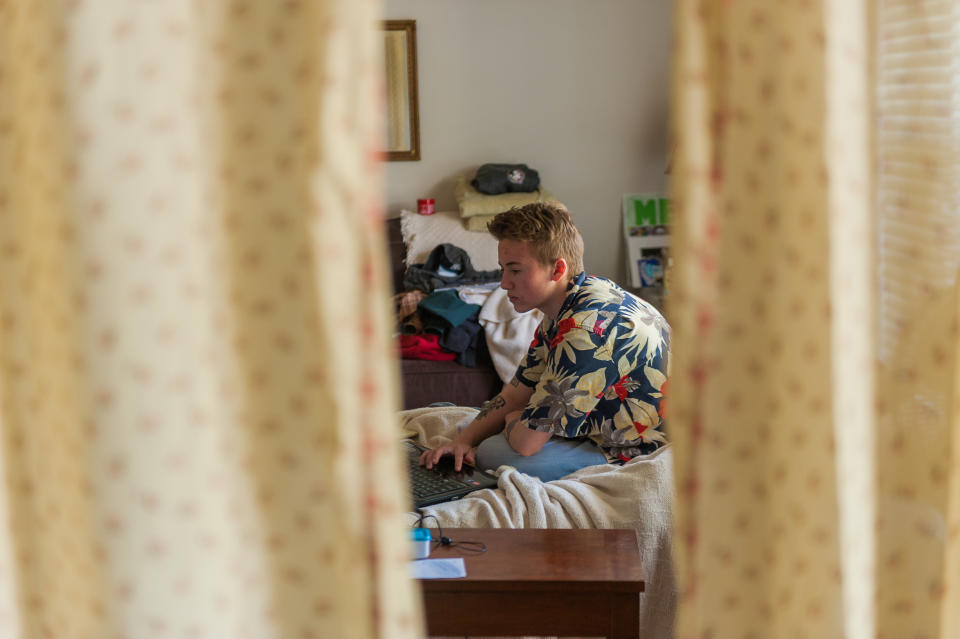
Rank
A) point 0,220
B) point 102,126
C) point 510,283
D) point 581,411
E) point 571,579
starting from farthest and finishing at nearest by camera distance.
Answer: point 510,283, point 581,411, point 571,579, point 0,220, point 102,126

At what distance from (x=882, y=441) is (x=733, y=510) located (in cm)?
20

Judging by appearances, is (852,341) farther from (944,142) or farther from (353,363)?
(353,363)

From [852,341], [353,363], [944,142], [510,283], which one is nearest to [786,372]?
[852,341]

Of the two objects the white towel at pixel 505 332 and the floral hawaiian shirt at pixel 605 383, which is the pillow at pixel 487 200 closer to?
the white towel at pixel 505 332

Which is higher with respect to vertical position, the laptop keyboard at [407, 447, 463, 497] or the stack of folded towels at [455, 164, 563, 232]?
the stack of folded towels at [455, 164, 563, 232]

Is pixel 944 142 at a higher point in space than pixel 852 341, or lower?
higher

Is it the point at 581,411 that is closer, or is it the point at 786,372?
the point at 786,372

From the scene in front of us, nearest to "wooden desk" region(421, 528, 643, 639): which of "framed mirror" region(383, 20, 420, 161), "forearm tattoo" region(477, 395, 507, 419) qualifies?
"forearm tattoo" region(477, 395, 507, 419)

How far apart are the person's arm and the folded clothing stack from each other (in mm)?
2035

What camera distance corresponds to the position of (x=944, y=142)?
3.16 feet

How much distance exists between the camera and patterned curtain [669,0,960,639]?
0.90 metres

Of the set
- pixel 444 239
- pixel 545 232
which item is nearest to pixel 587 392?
pixel 545 232

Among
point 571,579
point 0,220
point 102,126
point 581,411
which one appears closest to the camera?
point 102,126

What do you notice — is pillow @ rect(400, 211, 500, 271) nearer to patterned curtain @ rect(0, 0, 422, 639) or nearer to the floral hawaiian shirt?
the floral hawaiian shirt
